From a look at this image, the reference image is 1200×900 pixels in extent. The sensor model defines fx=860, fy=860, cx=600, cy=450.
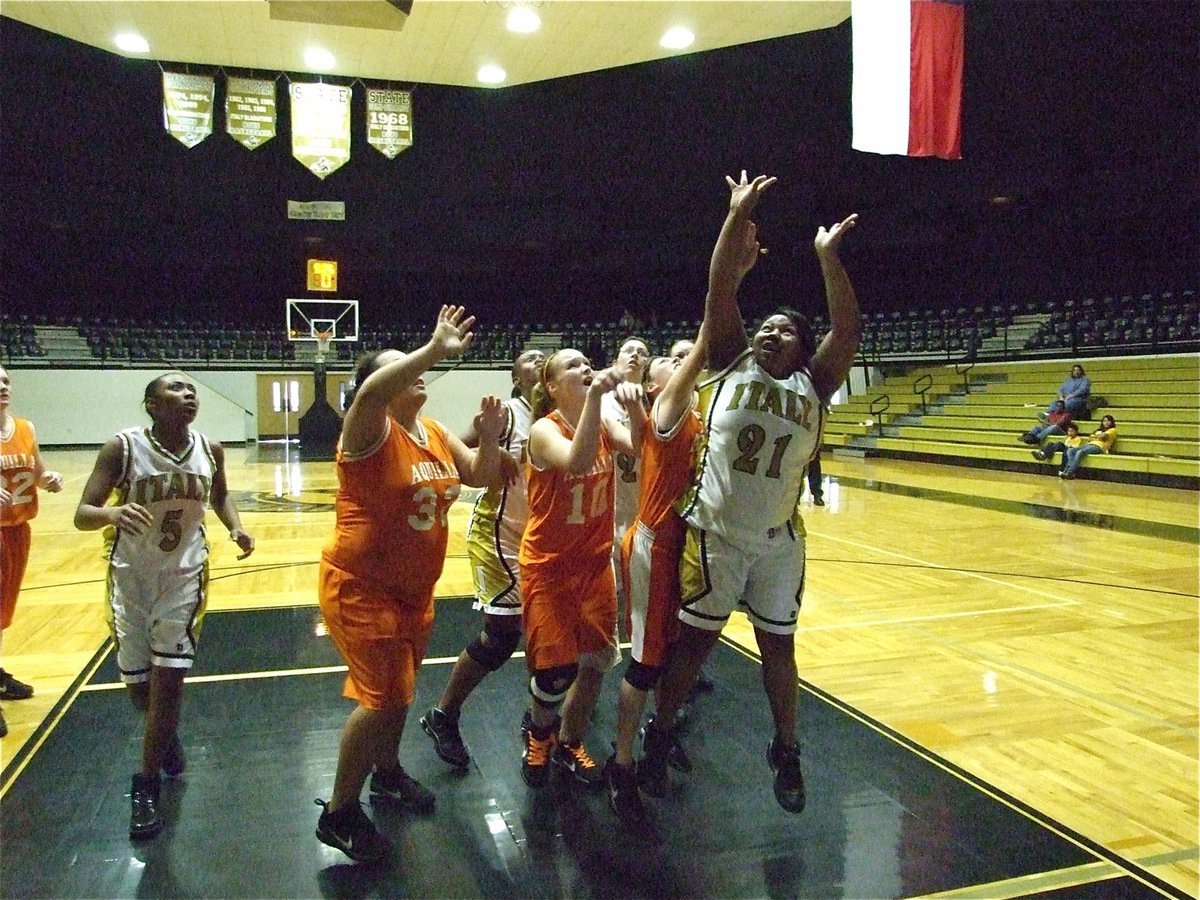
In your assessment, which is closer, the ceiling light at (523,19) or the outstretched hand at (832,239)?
the outstretched hand at (832,239)

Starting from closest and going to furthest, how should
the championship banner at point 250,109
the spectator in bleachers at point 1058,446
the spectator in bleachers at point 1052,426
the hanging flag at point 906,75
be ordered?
the hanging flag at point 906,75 → the spectator in bleachers at point 1058,446 → the spectator in bleachers at point 1052,426 → the championship banner at point 250,109

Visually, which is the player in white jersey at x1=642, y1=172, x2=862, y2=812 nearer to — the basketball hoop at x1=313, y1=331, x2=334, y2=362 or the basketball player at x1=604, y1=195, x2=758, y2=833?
the basketball player at x1=604, y1=195, x2=758, y2=833

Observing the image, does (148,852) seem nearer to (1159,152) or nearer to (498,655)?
(498,655)

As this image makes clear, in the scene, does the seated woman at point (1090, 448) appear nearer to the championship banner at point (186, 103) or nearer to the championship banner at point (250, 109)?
the championship banner at point (250, 109)

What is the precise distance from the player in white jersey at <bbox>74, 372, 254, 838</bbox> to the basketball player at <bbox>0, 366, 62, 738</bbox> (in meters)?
1.15

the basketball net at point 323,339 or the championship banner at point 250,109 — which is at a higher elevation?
the championship banner at point 250,109

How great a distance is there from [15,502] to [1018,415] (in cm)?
1649

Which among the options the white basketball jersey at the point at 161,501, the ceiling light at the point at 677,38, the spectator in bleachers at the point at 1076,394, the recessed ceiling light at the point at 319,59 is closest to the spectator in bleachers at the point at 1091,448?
the spectator in bleachers at the point at 1076,394

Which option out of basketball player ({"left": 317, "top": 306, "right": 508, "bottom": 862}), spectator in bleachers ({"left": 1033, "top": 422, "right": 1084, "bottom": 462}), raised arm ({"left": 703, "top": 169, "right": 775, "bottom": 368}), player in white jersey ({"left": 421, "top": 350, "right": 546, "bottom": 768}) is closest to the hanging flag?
raised arm ({"left": 703, "top": 169, "right": 775, "bottom": 368})

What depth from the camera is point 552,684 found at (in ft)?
10.5

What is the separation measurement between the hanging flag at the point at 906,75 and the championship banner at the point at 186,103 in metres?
11.6

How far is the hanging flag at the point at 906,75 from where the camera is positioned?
28.1 feet

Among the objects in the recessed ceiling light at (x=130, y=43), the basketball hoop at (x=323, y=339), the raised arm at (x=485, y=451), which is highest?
the recessed ceiling light at (x=130, y=43)

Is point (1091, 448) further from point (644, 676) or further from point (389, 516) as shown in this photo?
point (389, 516)
